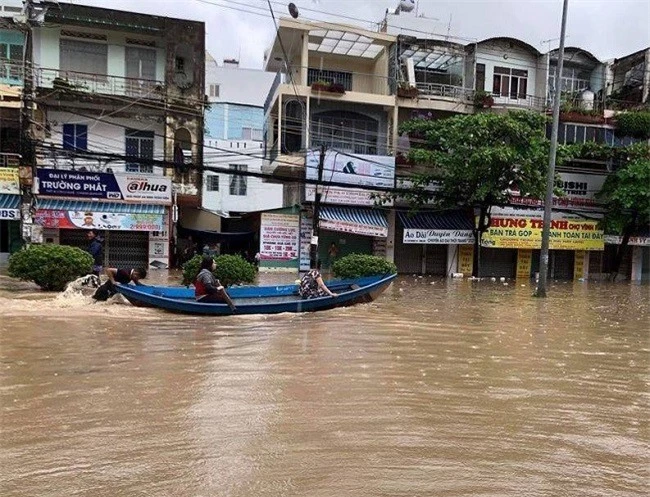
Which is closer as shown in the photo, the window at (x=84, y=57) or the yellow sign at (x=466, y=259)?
the window at (x=84, y=57)

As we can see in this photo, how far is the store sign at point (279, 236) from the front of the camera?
26141 mm

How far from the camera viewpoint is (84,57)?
24594mm

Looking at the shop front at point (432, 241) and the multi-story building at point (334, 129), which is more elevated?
the multi-story building at point (334, 129)

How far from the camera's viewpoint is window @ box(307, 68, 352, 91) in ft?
93.1

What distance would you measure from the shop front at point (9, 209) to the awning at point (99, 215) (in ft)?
2.72

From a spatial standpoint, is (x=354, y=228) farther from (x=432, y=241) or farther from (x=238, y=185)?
(x=238, y=185)

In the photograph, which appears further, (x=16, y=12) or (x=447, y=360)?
(x=16, y=12)

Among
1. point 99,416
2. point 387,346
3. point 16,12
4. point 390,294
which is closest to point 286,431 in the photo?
point 99,416

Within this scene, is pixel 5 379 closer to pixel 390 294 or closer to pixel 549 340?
pixel 549 340

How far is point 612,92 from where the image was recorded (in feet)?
104

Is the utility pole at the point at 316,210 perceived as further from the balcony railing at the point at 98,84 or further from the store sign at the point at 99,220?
the balcony railing at the point at 98,84

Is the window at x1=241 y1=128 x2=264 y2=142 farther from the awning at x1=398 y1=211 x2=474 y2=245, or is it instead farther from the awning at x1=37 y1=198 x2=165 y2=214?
the awning at x1=37 y1=198 x2=165 y2=214

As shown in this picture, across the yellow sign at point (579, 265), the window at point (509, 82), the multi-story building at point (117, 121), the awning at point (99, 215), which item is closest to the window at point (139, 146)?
the multi-story building at point (117, 121)

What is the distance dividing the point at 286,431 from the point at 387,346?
14.3 ft
